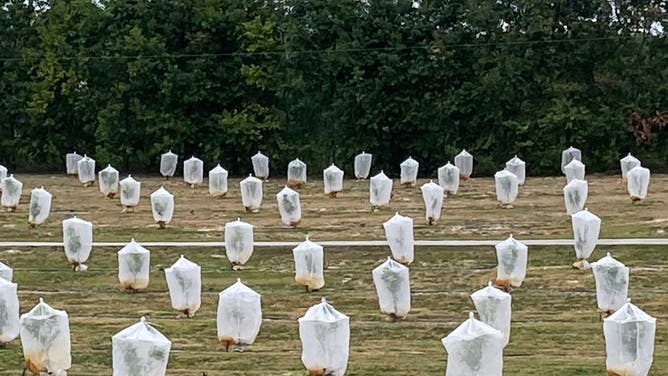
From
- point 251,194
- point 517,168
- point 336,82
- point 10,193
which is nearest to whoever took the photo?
point 251,194

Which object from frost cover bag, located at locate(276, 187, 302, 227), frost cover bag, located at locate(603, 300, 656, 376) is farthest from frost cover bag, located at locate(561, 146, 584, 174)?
frost cover bag, located at locate(603, 300, 656, 376)

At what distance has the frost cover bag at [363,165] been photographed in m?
28.7

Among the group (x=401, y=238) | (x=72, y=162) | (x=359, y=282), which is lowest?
(x=359, y=282)

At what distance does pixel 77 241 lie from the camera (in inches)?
635

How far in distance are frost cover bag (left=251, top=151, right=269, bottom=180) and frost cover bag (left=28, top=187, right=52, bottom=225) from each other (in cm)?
868

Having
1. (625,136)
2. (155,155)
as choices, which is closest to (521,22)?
(625,136)

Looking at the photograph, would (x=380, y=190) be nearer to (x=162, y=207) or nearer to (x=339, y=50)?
(x=162, y=207)

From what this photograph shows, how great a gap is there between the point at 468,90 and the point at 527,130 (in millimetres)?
1875

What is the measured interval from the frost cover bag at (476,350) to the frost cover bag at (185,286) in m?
4.40

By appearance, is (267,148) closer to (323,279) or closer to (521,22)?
(521,22)

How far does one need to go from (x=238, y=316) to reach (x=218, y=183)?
46.4 feet

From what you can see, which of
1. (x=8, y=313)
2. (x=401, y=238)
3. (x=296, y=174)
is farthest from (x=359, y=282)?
(x=296, y=174)

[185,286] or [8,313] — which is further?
[185,286]

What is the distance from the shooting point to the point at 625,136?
28.6 meters
